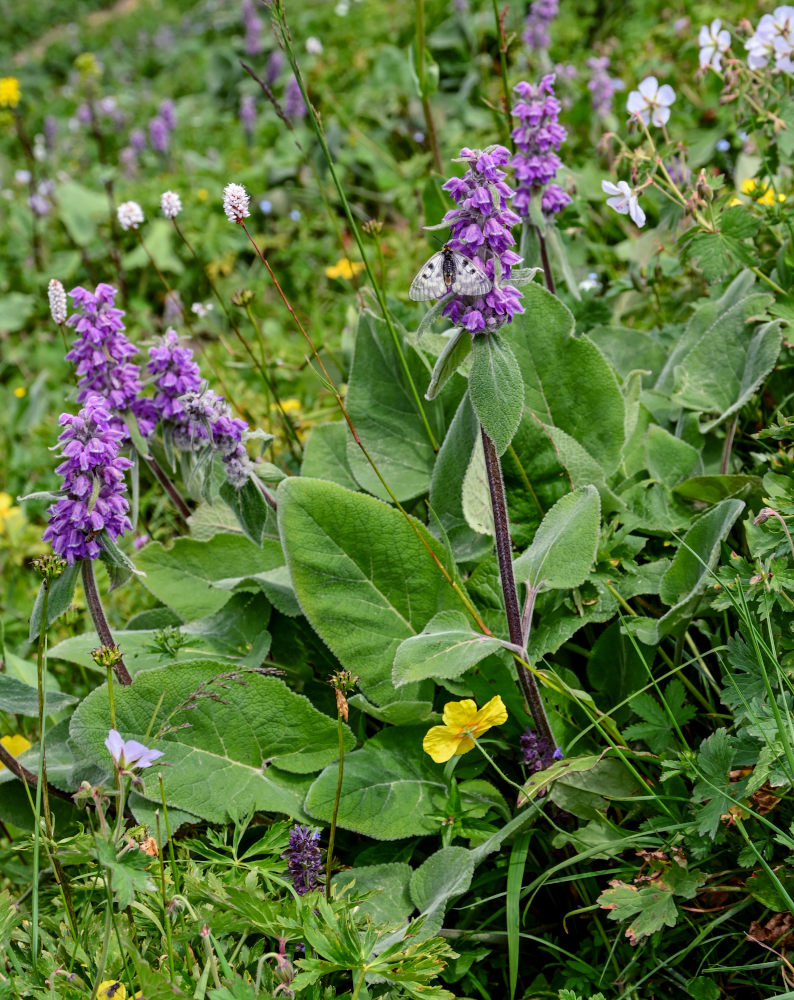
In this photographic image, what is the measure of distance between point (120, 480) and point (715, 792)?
1.27 meters

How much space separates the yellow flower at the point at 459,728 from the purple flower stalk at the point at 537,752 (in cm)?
11

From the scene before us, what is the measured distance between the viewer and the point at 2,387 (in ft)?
16.5

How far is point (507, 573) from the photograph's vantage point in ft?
6.07

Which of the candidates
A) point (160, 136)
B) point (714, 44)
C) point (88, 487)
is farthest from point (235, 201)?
point (160, 136)

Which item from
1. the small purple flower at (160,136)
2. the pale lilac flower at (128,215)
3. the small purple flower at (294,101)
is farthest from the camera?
the small purple flower at (160,136)

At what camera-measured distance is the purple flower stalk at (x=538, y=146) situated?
7.96ft

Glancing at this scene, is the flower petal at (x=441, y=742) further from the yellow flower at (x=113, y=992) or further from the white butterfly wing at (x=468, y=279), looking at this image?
the white butterfly wing at (x=468, y=279)

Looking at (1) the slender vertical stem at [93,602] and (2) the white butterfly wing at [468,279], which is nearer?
(2) the white butterfly wing at [468,279]

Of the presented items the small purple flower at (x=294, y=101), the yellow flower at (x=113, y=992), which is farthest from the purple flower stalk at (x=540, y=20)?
the yellow flower at (x=113, y=992)

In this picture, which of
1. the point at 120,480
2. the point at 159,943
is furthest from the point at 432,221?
the point at 159,943

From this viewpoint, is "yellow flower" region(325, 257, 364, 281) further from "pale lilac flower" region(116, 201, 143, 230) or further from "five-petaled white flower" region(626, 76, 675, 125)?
"five-petaled white flower" region(626, 76, 675, 125)

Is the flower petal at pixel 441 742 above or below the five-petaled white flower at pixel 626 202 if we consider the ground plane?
below

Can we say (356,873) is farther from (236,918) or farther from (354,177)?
(354,177)

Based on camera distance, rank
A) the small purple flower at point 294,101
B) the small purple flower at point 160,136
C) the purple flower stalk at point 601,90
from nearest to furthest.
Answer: the purple flower stalk at point 601,90
the small purple flower at point 294,101
the small purple flower at point 160,136
